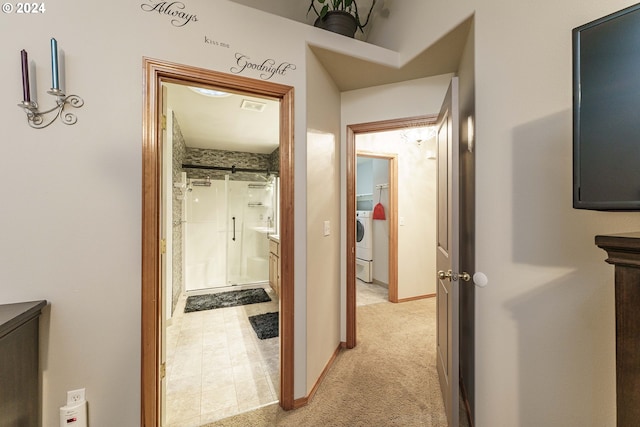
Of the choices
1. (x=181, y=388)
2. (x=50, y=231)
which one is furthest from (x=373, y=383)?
(x=50, y=231)

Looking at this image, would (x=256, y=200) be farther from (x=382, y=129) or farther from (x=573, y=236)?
(x=573, y=236)

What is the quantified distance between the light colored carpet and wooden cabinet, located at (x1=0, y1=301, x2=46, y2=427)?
884 millimetres

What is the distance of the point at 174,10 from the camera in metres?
1.38

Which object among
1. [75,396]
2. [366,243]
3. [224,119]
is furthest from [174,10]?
[366,243]

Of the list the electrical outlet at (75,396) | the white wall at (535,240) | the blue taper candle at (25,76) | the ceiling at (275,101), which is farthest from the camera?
the ceiling at (275,101)

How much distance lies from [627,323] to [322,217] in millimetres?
1591

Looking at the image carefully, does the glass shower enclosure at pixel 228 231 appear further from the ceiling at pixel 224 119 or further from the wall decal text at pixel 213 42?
the wall decal text at pixel 213 42

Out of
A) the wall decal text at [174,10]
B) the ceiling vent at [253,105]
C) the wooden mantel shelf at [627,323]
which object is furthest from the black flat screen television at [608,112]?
the ceiling vent at [253,105]

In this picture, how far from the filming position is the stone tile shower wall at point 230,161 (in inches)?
176

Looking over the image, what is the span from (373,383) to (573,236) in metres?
1.65

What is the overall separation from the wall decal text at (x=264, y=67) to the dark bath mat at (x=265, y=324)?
2.43 meters

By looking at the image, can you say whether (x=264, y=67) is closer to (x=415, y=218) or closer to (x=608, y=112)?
(x=608, y=112)

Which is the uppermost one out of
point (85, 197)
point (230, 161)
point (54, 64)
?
point (230, 161)

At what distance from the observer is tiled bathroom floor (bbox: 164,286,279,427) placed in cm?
172
